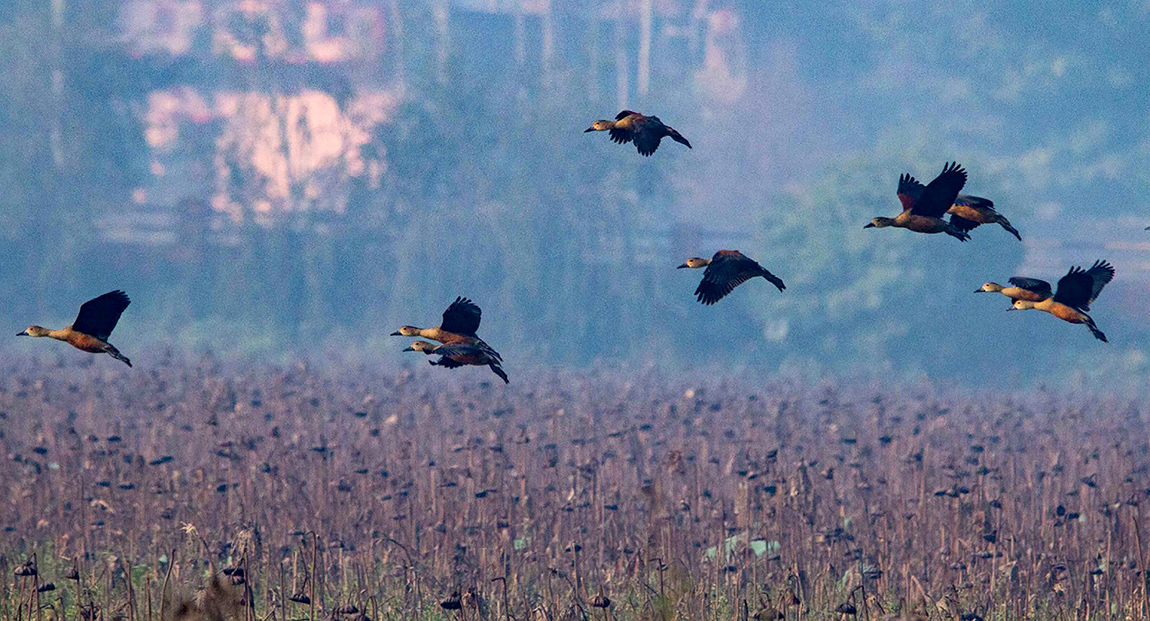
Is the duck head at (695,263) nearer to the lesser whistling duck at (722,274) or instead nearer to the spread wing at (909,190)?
the lesser whistling duck at (722,274)

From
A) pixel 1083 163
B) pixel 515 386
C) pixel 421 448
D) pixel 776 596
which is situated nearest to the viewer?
pixel 776 596

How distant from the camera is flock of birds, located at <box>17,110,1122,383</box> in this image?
4762 mm

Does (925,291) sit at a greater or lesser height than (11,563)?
greater

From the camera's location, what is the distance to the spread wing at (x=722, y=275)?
16.8ft

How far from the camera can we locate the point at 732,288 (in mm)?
5000

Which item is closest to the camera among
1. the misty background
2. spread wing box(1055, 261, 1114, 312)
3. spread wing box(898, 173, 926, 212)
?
spread wing box(1055, 261, 1114, 312)

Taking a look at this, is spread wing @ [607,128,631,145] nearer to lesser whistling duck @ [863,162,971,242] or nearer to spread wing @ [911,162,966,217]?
lesser whistling duck @ [863,162,971,242]

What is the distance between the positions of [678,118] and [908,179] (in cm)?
4360

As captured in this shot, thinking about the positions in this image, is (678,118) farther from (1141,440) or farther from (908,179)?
(908,179)

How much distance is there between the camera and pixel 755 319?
2994 centimetres

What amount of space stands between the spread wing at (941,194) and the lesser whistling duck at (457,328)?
64.5 inches

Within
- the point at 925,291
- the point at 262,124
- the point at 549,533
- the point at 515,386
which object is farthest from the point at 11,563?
the point at 262,124

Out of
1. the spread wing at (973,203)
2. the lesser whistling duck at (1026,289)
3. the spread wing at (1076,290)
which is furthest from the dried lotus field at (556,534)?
the spread wing at (973,203)

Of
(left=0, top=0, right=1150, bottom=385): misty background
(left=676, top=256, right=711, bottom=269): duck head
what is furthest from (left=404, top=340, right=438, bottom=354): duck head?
(left=0, top=0, right=1150, bottom=385): misty background
